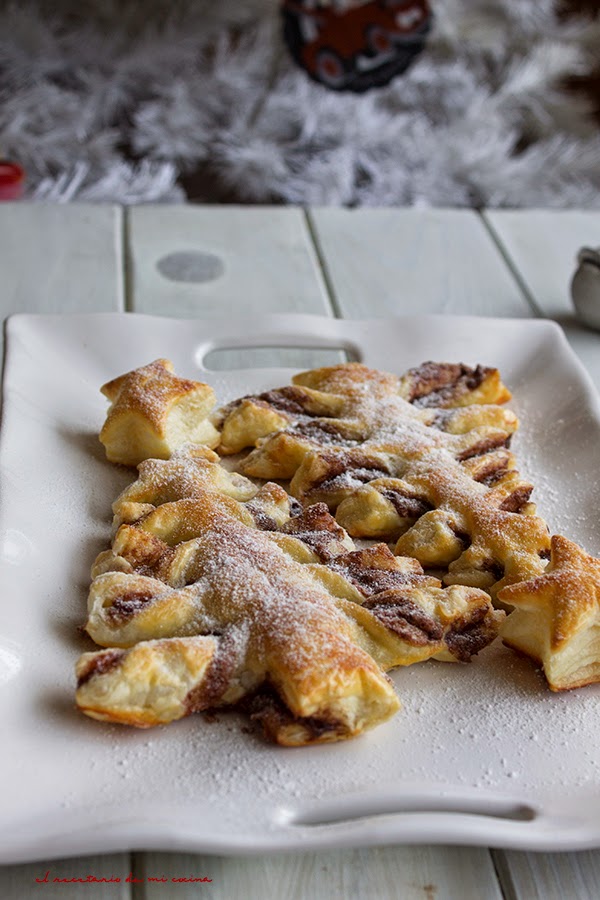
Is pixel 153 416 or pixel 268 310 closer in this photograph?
pixel 153 416

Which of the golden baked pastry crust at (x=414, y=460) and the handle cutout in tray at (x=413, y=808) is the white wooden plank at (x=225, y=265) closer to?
the golden baked pastry crust at (x=414, y=460)

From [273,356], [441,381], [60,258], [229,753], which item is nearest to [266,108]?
[60,258]

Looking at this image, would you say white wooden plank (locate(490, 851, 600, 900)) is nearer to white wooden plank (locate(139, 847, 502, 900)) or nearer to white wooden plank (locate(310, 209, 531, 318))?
white wooden plank (locate(139, 847, 502, 900))

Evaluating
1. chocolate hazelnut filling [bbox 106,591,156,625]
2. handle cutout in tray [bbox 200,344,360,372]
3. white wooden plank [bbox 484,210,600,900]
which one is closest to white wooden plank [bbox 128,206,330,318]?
handle cutout in tray [bbox 200,344,360,372]

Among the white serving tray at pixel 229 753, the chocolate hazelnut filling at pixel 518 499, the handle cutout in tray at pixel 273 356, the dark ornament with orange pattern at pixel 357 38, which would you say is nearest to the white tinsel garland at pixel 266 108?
the dark ornament with orange pattern at pixel 357 38

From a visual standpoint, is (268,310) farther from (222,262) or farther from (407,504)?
(407,504)
